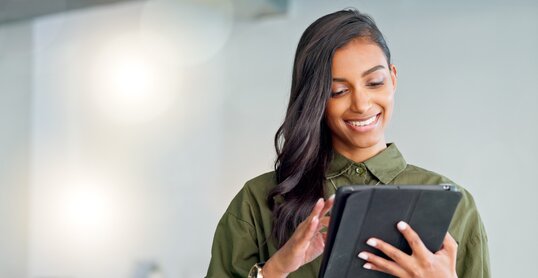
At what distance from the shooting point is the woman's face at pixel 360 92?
1311mm

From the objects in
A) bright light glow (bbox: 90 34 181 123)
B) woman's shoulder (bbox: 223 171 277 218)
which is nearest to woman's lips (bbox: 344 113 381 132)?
woman's shoulder (bbox: 223 171 277 218)

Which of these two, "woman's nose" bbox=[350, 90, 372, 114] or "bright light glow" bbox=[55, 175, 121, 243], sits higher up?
"woman's nose" bbox=[350, 90, 372, 114]

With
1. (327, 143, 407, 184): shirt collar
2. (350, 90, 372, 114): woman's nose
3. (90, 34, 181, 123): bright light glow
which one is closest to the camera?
(350, 90, 372, 114): woman's nose

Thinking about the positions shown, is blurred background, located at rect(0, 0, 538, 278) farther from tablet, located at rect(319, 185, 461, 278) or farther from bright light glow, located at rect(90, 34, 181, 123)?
tablet, located at rect(319, 185, 461, 278)

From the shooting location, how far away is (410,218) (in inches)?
41.6

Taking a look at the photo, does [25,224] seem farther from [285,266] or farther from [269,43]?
[285,266]

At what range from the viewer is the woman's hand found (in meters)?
1.06

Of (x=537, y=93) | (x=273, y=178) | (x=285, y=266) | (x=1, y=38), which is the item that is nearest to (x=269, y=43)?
(x=537, y=93)

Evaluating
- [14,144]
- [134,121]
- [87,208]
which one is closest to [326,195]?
[134,121]

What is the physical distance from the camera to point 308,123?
1356 mm

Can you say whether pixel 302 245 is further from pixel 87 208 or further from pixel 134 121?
pixel 87 208

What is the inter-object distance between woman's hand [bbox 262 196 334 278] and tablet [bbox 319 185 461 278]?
0.04m

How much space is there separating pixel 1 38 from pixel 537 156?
2.90 metres

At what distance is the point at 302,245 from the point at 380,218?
0.14 meters
